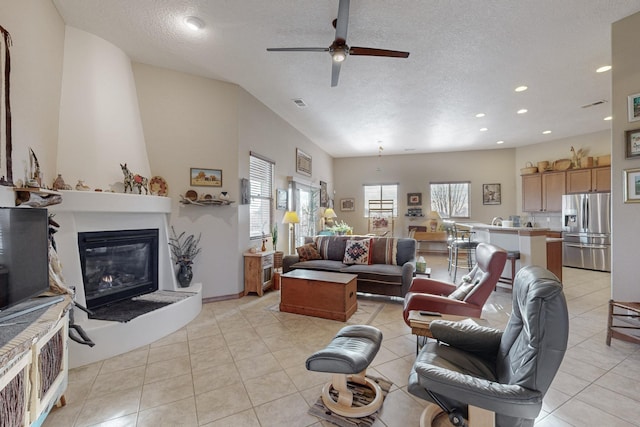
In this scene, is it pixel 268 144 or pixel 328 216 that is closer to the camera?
pixel 268 144

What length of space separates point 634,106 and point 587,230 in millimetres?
4619

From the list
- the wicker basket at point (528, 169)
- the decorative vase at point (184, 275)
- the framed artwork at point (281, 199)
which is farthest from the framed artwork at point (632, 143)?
the wicker basket at point (528, 169)

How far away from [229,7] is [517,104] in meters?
4.98

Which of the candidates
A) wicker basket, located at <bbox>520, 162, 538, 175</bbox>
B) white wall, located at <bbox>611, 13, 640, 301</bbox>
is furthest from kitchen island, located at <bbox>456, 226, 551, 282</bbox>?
wicker basket, located at <bbox>520, 162, 538, 175</bbox>

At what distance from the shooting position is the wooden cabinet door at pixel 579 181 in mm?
6551

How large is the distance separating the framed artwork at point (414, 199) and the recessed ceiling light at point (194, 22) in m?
7.68

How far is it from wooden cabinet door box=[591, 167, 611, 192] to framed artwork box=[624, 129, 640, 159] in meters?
4.58

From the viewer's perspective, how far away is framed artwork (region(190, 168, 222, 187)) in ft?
13.4

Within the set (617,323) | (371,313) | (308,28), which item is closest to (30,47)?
(308,28)

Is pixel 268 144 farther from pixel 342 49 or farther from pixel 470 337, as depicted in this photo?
pixel 470 337

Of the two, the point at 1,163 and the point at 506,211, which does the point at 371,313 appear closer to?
the point at 1,163

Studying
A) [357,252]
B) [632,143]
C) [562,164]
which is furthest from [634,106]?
[562,164]

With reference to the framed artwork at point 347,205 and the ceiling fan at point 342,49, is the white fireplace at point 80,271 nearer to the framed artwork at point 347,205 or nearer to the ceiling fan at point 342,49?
the ceiling fan at point 342,49

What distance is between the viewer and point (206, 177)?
13.6ft
